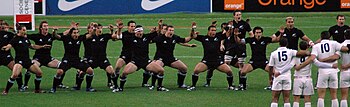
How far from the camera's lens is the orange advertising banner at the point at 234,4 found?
43872 mm

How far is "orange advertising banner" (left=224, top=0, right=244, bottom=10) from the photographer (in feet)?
144

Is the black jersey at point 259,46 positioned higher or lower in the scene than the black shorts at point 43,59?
higher

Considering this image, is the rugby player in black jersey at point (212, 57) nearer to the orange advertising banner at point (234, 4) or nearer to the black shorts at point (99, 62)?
the black shorts at point (99, 62)

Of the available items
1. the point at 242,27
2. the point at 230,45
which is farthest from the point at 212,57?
the point at 242,27

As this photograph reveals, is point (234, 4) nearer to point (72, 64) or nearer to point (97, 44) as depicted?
point (97, 44)

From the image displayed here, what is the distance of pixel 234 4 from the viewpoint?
43875mm

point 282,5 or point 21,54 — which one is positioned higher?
point 282,5

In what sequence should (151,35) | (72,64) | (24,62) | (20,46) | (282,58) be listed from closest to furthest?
(282,58) < (24,62) < (20,46) < (72,64) < (151,35)

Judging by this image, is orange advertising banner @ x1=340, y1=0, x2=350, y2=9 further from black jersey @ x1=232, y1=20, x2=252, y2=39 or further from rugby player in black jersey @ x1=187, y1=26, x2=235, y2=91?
rugby player in black jersey @ x1=187, y1=26, x2=235, y2=91

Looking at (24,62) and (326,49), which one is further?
(24,62)

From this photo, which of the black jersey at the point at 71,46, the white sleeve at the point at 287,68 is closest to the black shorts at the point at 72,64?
the black jersey at the point at 71,46

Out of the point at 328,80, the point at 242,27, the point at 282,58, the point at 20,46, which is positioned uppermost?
the point at 242,27

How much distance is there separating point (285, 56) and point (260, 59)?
210 inches

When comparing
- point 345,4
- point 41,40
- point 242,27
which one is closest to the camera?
point 41,40
